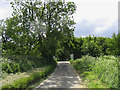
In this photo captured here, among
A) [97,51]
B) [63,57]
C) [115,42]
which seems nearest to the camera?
[97,51]

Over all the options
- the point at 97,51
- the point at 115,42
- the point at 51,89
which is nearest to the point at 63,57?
the point at 115,42

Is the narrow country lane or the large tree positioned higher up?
the large tree

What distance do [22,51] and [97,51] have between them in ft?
48.3

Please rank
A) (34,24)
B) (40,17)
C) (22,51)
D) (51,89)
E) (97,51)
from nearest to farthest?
1. (51,89)
2. (22,51)
3. (34,24)
4. (40,17)
5. (97,51)

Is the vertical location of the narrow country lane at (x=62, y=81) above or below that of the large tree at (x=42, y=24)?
below

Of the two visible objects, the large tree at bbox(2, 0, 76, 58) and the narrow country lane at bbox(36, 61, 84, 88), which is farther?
the large tree at bbox(2, 0, 76, 58)

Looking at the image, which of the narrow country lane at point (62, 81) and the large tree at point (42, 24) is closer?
the narrow country lane at point (62, 81)

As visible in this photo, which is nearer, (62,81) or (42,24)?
(62,81)

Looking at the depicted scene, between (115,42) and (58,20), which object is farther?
(115,42)

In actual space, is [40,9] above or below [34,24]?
above

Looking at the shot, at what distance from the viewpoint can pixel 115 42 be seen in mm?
38906

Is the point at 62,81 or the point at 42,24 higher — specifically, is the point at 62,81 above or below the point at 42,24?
below

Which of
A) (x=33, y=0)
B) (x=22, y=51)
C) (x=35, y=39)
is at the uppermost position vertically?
(x=33, y=0)

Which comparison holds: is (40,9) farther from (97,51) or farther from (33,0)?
(97,51)
